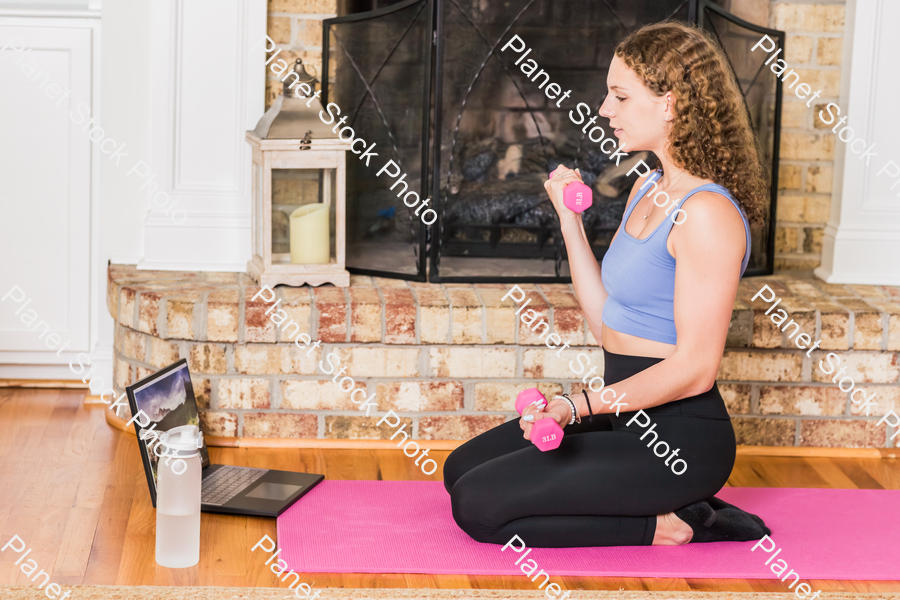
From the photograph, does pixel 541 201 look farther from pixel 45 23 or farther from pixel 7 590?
pixel 7 590

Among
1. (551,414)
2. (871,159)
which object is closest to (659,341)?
(551,414)

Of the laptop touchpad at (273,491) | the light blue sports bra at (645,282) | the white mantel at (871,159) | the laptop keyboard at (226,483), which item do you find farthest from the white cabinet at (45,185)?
the white mantel at (871,159)

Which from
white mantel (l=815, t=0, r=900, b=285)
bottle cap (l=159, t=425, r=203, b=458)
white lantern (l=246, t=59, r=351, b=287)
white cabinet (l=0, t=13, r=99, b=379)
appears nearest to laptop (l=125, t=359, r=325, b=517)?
bottle cap (l=159, t=425, r=203, b=458)

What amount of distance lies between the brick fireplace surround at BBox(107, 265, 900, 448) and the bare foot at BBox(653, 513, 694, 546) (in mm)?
623

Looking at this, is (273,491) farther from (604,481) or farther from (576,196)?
(576,196)

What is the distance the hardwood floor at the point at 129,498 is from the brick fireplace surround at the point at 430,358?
10cm

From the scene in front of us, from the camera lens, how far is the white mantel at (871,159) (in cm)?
274

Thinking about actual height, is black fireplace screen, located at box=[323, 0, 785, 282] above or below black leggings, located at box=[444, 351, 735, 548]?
above

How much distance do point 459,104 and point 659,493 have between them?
1235 mm

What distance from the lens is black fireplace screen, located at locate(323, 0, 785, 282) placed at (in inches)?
103

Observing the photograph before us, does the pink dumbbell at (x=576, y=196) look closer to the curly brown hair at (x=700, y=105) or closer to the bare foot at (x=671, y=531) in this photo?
the curly brown hair at (x=700, y=105)

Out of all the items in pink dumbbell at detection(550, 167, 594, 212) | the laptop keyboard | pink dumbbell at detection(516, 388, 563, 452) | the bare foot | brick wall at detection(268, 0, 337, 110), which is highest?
brick wall at detection(268, 0, 337, 110)

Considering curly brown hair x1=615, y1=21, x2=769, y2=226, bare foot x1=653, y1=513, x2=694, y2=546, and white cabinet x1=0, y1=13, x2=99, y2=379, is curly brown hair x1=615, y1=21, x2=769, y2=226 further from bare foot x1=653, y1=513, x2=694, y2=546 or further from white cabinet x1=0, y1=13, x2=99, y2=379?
white cabinet x1=0, y1=13, x2=99, y2=379

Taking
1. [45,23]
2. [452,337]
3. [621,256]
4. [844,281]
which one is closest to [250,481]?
[452,337]
